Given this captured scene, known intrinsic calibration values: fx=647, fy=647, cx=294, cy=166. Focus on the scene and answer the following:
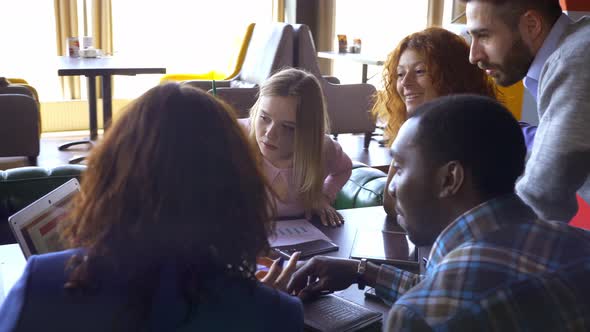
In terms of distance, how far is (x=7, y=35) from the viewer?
579 cm

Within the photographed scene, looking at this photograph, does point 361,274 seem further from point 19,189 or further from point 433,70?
point 19,189

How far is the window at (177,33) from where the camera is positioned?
6195 millimetres

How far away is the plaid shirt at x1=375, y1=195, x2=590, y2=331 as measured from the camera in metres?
0.84

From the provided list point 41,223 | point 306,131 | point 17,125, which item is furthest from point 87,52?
point 41,223

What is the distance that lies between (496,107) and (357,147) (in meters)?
4.75

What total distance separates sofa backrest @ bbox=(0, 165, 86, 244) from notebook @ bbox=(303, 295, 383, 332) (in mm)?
1257

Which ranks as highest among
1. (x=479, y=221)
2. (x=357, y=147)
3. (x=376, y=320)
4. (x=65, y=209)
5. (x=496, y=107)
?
(x=496, y=107)

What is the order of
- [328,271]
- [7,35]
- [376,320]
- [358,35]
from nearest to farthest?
[376,320] → [328,271] → [7,35] → [358,35]

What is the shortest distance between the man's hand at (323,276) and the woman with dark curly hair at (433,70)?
67cm

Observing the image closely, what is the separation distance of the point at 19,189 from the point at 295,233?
43.2 inches

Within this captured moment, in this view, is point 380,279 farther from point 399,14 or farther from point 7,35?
point 399,14

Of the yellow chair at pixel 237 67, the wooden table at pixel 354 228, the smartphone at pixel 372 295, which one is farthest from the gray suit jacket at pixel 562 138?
the yellow chair at pixel 237 67

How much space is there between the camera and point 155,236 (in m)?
0.90

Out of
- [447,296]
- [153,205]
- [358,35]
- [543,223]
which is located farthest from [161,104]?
[358,35]
